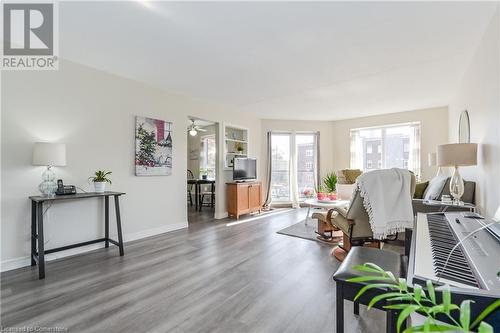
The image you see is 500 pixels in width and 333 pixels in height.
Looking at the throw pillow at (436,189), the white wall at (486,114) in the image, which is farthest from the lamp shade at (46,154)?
the throw pillow at (436,189)

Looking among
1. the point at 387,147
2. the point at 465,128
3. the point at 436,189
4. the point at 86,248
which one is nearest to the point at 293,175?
the point at 387,147

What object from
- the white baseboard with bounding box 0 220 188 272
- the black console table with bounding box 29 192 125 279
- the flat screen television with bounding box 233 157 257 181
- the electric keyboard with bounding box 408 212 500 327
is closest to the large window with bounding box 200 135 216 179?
the flat screen television with bounding box 233 157 257 181

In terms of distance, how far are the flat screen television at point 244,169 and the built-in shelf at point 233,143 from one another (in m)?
0.19

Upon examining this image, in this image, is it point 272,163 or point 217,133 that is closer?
point 217,133

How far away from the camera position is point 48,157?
2662 millimetres

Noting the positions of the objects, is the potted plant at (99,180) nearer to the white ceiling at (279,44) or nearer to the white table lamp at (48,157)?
the white table lamp at (48,157)

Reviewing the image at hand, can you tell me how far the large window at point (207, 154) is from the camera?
24.5 feet

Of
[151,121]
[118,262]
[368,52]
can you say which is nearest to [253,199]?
[151,121]

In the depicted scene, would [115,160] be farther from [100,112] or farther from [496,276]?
[496,276]

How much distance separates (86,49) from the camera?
111 inches

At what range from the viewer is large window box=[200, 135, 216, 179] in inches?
293

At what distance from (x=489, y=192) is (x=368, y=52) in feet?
6.42

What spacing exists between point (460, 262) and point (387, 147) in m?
6.14

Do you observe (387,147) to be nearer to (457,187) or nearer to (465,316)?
(457,187)
